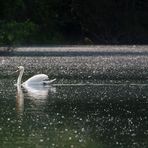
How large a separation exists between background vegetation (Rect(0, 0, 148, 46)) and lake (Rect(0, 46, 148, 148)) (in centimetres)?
4490

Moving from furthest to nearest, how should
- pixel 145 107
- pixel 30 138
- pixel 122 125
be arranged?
1. pixel 145 107
2. pixel 122 125
3. pixel 30 138

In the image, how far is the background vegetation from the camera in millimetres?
85250

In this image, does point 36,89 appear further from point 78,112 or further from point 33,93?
point 78,112

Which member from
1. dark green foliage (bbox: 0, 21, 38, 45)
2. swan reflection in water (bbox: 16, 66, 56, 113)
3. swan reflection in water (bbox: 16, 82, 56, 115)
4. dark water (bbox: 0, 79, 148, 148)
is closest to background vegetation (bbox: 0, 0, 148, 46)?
dark green foliage (bbox: 0, 21, 38, 45)

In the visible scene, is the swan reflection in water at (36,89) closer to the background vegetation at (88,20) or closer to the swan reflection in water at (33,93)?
the swan reflection in water at (33,93)

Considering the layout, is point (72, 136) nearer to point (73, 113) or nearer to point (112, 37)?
point (73, 113)

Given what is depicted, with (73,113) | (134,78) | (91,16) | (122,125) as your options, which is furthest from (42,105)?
(91,16)

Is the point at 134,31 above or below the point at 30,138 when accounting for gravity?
below

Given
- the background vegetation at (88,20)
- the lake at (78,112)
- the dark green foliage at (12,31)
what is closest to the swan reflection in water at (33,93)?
the lake at (78,112)

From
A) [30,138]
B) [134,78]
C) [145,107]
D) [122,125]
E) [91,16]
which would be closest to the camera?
[30,138]

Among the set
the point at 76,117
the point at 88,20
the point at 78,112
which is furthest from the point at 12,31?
the point at 76,117

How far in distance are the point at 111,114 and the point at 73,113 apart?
3.60 ft

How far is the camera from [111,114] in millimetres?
22719

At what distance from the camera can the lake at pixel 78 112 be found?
18234 mm
